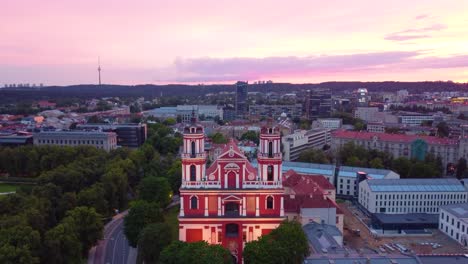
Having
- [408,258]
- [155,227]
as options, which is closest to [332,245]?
[408,258]

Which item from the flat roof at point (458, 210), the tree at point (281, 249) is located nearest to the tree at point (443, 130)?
the flat roof at point (458, 210)

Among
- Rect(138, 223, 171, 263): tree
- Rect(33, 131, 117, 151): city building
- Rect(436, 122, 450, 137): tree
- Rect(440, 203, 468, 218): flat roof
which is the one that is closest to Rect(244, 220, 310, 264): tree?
Rect(138, 223, 171, 263): tree

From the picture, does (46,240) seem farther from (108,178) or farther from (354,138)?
(354,138)

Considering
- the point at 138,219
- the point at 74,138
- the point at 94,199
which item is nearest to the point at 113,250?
the point at 138,219

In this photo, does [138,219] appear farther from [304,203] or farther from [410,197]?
[410,197]

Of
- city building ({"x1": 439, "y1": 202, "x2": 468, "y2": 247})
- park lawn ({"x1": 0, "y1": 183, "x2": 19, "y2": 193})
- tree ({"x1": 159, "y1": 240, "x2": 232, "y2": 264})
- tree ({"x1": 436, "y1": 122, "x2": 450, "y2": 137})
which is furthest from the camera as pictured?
tree ({"x1": 436, "y1": 122, "x2": 450, "y2": 137})

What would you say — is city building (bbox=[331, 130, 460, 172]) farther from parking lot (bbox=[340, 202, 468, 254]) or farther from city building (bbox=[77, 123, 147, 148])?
city building (bbox=[77, 123, 147, 148])

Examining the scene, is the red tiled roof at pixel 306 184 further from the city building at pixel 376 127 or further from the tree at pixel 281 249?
the city building at pixel 376 127
